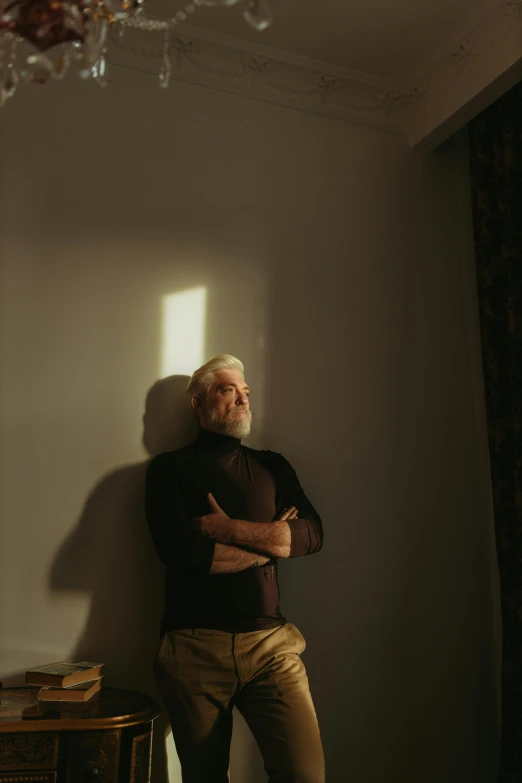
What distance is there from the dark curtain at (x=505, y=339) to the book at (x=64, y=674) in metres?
2.00

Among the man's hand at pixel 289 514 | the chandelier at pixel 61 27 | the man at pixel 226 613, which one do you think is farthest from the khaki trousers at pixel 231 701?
the chandelier at pixel 61 27

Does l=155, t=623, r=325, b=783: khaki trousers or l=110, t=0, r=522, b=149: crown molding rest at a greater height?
l=110, t=0, r=522, b=149: crown molding

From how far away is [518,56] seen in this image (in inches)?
132

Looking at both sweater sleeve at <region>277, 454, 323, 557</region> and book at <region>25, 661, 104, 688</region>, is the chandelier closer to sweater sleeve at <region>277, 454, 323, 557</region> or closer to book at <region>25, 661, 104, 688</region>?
sweater sleeve at <region>277, 454, 323, 557</region>

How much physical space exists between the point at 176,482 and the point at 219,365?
61cm

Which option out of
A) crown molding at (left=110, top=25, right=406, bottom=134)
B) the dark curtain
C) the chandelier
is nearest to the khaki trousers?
the dark curtain

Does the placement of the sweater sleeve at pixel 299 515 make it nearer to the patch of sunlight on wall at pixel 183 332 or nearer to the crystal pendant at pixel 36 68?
the patch of sunlight on wall at pixel 183 332

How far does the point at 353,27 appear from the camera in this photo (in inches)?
142

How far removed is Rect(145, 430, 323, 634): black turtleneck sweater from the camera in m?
2.82

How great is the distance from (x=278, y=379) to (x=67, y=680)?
1.70 metres

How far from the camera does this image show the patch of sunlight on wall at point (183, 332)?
11.1 feet

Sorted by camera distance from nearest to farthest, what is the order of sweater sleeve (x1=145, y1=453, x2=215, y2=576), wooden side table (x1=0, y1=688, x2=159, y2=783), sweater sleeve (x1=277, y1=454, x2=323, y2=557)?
wooden side table (x1=0, y1=688, x2=159, y2=783)
sweater sleeve (x1=145, y1=453, x2=215, y2=576)
sweater sleeve (x1=277, y1=454, x2=323, y2=557)

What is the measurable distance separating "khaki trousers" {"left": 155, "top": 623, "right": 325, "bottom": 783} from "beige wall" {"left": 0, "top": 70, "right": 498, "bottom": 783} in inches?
14.7

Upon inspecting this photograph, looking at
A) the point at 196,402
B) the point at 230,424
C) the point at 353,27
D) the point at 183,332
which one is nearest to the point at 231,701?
the point at 230,424
